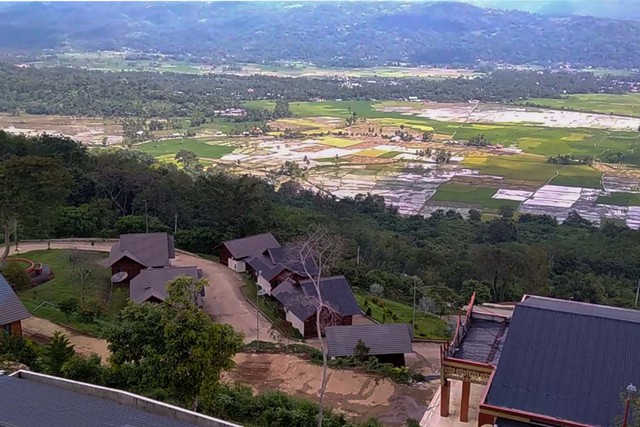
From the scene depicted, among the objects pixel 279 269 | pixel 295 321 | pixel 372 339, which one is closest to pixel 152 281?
pixel 279 269

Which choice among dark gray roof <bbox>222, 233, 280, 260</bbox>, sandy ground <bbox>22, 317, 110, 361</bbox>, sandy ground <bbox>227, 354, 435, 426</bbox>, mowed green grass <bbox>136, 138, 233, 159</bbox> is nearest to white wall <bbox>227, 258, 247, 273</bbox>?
dark gray roof <bbox>222, 233, 280, 260</bbox>

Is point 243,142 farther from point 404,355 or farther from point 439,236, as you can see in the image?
point 404,355

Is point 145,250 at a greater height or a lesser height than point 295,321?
greater

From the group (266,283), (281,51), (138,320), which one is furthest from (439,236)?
(281,51)

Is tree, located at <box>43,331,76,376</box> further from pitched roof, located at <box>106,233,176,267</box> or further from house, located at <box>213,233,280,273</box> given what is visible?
house, located at <box>213,233,280,273</box>

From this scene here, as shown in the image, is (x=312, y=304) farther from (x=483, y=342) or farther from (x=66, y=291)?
(x=66, y=291)

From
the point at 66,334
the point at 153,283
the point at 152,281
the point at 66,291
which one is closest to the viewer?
the point at 66,334
